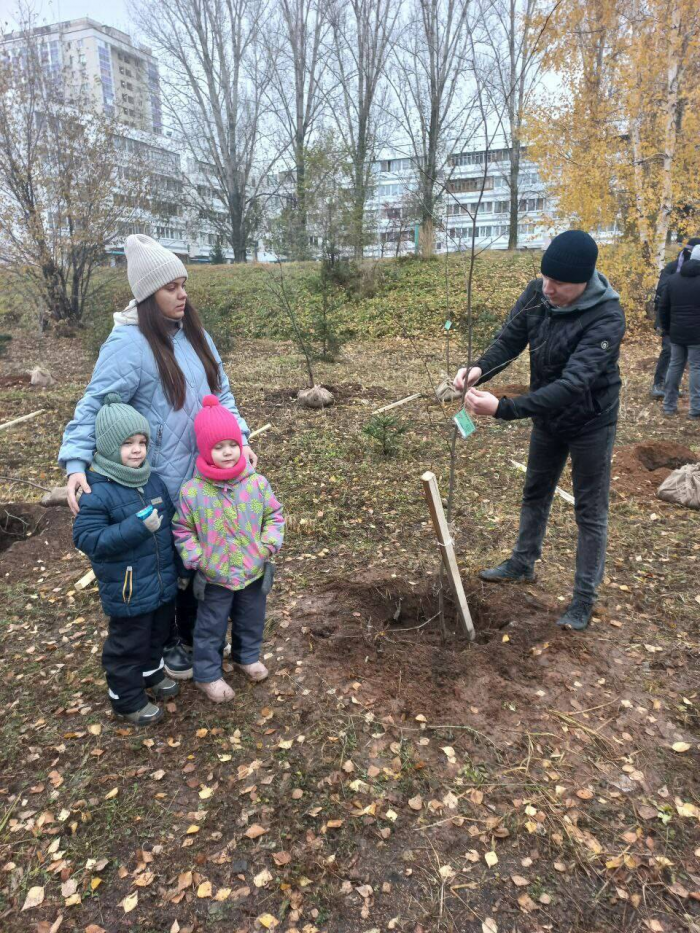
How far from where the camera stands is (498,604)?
3.45 m

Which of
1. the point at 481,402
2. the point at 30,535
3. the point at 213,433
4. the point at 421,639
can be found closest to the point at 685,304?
the point at 481,402

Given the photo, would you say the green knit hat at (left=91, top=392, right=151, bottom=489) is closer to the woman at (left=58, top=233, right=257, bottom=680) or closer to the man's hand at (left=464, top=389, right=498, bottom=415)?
the woman at (left=58, top=233, right=257, bottom=680)

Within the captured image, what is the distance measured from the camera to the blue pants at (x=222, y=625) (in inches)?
102

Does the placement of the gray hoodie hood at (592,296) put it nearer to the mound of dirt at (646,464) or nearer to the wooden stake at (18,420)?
the mound of dirt at (646,464)

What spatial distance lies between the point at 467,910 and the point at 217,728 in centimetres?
126

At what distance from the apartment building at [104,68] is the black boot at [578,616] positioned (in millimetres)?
15767

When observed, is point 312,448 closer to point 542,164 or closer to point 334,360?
point 334,360

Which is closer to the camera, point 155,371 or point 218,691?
point 155,371

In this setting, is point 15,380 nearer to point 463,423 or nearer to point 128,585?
point 128,585

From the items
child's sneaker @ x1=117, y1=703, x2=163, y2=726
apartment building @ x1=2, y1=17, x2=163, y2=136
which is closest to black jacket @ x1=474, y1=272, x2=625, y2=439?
child's sneaker @ x1=117, y1=703, x2=163, y2=726

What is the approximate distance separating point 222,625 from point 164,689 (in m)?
0.49

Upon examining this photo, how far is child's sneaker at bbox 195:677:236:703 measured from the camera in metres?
2.74

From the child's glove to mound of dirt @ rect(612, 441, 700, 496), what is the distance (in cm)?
386

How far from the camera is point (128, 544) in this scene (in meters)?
2.25
